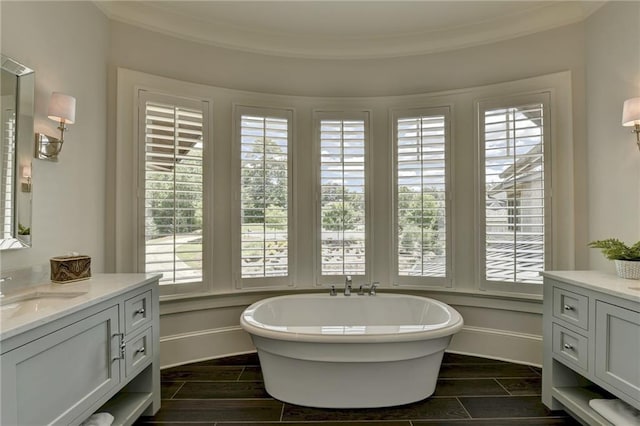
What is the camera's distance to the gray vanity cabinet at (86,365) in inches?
48.8

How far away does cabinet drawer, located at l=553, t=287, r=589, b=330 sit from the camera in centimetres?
197

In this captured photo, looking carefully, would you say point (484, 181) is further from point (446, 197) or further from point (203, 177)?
point (203, 177)

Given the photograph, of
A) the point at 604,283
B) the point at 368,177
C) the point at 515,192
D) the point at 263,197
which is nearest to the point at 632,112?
the point at 515,192

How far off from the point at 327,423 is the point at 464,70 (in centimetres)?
299

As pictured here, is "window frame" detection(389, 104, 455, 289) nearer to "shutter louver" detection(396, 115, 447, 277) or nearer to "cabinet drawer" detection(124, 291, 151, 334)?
"shutter louver" detection(396, 115, 447, 277)

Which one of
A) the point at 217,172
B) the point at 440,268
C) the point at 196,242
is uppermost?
the point at 217,172

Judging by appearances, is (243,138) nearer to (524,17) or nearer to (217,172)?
(217,172)

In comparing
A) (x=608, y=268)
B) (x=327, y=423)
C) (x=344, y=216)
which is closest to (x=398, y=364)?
(x=327, y=423)

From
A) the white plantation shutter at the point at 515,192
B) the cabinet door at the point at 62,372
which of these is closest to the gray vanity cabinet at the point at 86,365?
the cabinet door at the point at 62,372

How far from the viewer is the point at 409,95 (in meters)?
3.29

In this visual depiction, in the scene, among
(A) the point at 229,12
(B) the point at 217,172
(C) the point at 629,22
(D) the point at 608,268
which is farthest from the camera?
(B) the point at 217,172

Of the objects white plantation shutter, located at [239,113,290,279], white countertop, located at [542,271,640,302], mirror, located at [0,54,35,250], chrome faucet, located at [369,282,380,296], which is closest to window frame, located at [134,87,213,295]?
white plantation shutter, located at [239,113,290,279]

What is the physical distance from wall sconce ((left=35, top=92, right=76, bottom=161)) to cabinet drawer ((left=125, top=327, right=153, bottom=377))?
1174 mm

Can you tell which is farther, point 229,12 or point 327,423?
point 229,12
